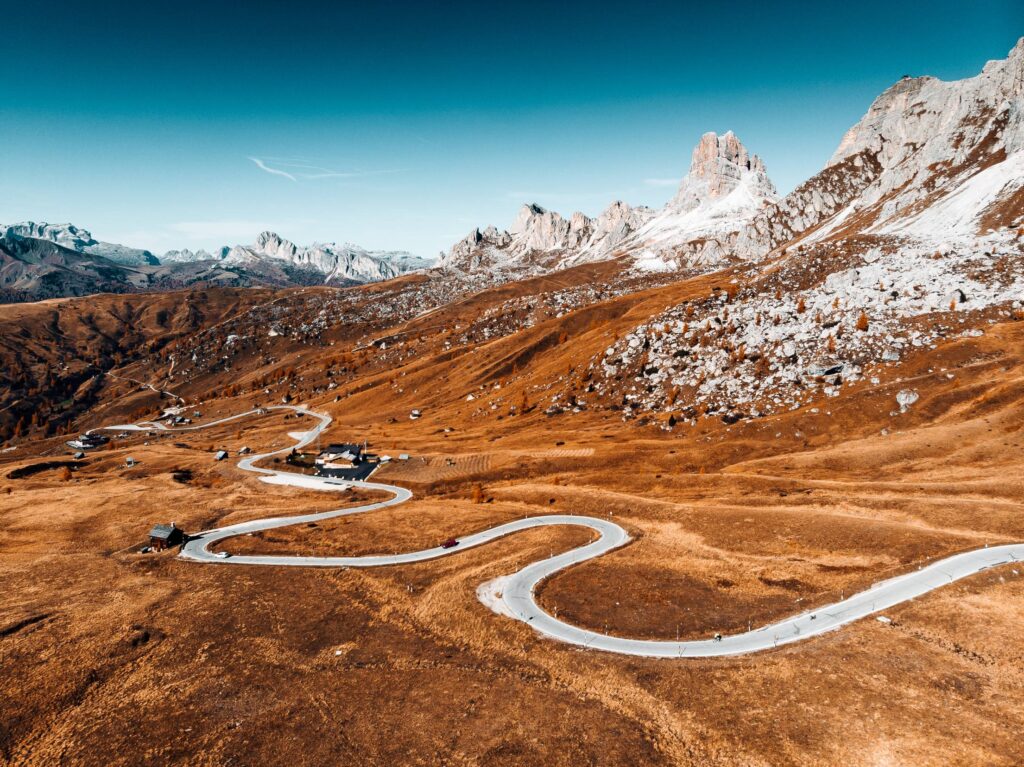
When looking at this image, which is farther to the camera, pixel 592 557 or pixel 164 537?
pixel 164 537

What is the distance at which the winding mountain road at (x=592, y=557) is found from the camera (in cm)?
3950

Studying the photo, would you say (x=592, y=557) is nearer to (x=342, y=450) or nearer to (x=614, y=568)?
(x=614, y=568)

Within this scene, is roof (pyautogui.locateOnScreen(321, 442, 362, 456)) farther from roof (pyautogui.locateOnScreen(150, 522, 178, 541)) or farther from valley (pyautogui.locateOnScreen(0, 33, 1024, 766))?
roof (pyautogui.locateOnScreen(150, 522, 178, 541))

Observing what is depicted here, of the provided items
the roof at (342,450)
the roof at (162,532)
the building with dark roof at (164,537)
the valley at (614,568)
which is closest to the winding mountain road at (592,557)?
the valley at (614,568)

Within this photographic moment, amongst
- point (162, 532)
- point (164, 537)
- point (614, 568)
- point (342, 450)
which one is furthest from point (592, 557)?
point (342, 450)

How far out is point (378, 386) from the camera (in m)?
192

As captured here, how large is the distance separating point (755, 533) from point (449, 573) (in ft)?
123

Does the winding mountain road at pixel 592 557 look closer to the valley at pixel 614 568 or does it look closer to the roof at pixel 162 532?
the valley at pixel 614 568

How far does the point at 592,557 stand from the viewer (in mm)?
57719

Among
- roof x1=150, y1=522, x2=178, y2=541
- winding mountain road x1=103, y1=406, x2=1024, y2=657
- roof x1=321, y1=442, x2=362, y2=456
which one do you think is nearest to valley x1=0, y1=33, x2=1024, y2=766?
winding mountain road x1=103, y1=406, x2=1024, y2=657

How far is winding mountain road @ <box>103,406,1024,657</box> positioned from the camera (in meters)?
39.5

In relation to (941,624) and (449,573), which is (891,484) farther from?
(449,573)

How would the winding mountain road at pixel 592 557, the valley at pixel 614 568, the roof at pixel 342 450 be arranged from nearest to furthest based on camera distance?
1. the valley at pixel 614 568
2. the winding mountain road at pixel 592 557
3. the roof at pixel 342 450

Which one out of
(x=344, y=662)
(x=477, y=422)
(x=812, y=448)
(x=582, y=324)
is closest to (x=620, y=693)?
(x=344, y=662)
